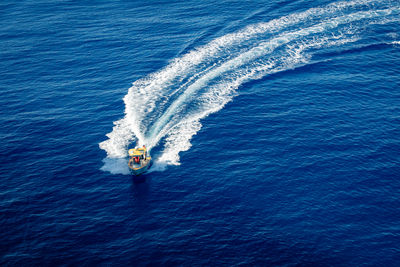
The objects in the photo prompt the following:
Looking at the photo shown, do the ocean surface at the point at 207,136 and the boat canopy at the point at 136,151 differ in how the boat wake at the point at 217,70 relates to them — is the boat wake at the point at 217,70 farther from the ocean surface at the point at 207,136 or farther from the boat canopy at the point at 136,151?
the boat canopy at the point at 136,151

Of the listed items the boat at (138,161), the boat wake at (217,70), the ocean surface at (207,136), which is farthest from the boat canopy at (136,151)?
the ocean surface at (207,136)

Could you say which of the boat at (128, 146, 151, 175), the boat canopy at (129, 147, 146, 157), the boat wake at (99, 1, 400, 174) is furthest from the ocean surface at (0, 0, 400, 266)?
the boat canopy at (129, 147, 146, 157)

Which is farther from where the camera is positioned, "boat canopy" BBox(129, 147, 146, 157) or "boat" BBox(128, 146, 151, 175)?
"boat canopy" BBox(129, 147, 146, 157)

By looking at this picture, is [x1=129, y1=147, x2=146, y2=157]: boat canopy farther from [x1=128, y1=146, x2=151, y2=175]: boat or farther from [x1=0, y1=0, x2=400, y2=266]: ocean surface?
[x1=0, y1=0, x2=400, y2=266]: ocean surface

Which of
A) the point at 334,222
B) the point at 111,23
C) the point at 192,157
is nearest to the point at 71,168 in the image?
the point at 192,157

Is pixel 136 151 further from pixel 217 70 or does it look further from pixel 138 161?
pixel 217 70

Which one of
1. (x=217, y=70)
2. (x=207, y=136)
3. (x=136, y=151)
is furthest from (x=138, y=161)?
(x=217, y=70)
